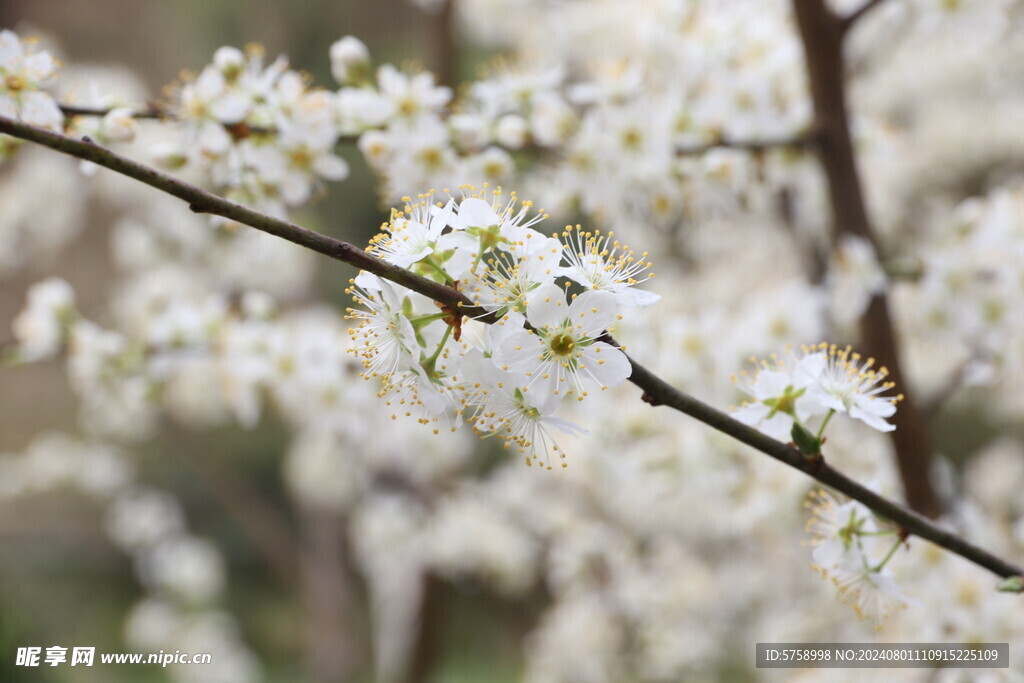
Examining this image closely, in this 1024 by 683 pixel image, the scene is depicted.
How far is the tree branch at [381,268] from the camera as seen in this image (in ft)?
1.29

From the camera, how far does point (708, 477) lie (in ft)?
3.87

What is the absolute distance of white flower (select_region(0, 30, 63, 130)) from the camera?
2.10 feet

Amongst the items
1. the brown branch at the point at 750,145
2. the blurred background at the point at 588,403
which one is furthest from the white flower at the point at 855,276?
the brown branch at the point at 750,145

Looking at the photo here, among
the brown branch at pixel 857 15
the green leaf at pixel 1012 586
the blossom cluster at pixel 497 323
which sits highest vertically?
the brown branch at pixel 857 15

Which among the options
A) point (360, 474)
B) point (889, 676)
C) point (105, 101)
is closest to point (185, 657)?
point (105, 101)

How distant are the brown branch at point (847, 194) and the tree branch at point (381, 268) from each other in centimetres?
54

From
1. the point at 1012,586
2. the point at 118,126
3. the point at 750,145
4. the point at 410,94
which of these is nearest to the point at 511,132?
the point at 410,94

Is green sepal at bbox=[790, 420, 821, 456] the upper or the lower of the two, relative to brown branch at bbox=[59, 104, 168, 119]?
lower

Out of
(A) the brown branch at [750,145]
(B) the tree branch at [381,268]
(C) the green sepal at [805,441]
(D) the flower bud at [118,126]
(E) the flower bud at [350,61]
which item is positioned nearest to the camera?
(B) the tree branch at [381,268]

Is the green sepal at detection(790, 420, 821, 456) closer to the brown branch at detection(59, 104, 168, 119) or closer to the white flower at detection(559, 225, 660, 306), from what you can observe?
the white flower at detection(559, 225, 660, 306)

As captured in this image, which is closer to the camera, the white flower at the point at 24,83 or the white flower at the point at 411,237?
the white flower at the point at 411,237

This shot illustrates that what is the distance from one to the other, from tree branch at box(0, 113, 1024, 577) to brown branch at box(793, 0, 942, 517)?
0.54 meters

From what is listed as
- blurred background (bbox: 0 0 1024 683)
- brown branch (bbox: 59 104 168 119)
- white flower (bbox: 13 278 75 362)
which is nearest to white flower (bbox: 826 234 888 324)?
blurred background (bbox: 0 0 1024 683)

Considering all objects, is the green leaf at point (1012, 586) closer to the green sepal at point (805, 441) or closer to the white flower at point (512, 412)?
the green sepal at point (805, 441)
